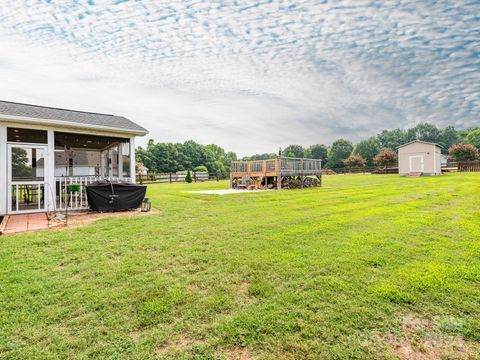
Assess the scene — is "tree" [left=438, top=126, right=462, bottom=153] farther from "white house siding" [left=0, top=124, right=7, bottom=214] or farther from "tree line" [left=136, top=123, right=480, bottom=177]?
"white house siding" [left=0, top=124, right=7, bottom=214]

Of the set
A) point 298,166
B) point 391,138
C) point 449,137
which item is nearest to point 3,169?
point 298,166

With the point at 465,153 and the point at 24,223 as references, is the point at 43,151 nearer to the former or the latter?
the point at 24,223

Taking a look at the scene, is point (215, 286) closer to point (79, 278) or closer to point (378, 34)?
point (79, 278)

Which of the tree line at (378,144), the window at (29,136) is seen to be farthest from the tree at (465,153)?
the window at (29,136)

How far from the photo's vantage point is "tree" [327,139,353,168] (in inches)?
2610

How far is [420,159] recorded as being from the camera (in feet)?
92.9

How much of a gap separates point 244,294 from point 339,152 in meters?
70.4

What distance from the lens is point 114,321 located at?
7.65ft

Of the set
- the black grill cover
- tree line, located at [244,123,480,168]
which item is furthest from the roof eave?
tree line, located at [244,123,480,168]

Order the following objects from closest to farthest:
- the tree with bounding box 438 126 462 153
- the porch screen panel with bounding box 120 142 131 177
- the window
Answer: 1. the window
2. the porch screen panel with bounding box 120 142 131 177
3. the tree with bounding box 438 126 462 153

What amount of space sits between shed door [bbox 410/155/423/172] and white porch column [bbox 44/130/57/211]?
107 ft

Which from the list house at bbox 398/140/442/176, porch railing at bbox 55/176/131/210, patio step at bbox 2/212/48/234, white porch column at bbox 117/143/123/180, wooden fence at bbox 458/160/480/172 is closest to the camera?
patio step at bbox 2/212/48/234

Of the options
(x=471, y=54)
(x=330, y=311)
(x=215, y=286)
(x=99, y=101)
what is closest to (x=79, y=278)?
(x=215, y=286)

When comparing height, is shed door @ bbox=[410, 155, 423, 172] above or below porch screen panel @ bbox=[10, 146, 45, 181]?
above
